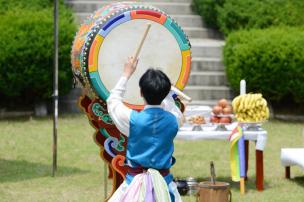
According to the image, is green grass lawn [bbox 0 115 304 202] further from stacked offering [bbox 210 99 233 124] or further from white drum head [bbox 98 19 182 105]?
white drum head [bbox 98 19 182 105]

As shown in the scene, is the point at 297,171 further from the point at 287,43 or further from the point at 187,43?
the point at 287,43

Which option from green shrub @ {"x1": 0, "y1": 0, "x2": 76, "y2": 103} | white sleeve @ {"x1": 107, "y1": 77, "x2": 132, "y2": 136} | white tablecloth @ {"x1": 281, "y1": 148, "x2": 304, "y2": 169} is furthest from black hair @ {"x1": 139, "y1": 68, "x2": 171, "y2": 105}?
green shrub @ {"x1": 0, "y1": 0, "x2": 76, "y2": 103}

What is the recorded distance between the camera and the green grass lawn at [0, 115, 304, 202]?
28.1 ft

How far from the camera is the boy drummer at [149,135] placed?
214 inches

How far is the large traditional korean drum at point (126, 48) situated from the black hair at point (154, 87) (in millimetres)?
1854

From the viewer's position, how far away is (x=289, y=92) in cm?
1352

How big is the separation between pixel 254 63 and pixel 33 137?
11.5 ft

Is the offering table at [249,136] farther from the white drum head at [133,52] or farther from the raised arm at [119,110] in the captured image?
the raised arm at [119,110]

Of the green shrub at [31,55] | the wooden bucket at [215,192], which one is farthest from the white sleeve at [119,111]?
the green shrub at [31,55]

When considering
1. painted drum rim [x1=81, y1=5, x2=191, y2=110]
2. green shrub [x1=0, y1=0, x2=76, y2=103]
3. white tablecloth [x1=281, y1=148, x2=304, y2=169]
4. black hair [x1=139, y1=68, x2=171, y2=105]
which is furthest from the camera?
green shrub [x1=0, y1=0, x2=76, y2=103]

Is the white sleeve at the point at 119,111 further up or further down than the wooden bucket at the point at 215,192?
further up

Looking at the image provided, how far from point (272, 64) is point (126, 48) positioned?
609 centimetres

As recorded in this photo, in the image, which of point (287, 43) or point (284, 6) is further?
point (284, 6)

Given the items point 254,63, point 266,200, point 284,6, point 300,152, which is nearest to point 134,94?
point 266,200
